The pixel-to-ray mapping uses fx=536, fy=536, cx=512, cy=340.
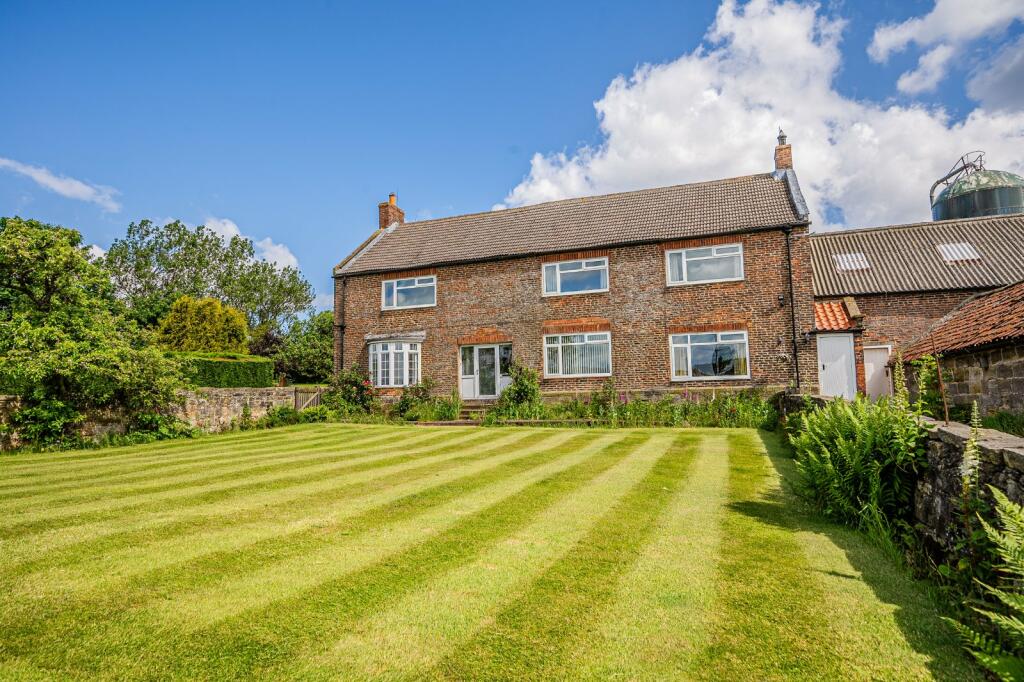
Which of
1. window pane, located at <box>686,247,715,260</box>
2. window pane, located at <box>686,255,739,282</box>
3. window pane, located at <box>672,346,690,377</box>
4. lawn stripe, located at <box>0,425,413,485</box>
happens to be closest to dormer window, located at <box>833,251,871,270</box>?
window pane, located at <box>686,255,739,282</box>

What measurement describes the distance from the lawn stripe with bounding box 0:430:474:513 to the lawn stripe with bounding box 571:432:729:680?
6.33m

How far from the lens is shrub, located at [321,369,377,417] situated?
20781 mm

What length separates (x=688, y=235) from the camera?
1888 centimetres


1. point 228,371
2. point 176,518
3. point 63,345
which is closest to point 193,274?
point 228,371

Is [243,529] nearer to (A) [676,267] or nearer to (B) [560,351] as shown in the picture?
(B) [560,351]

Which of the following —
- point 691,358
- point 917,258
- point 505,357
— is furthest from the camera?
point 917,258

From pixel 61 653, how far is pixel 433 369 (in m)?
18.7

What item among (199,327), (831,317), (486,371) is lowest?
(486,371)

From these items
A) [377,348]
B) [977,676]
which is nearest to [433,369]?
[377,348]

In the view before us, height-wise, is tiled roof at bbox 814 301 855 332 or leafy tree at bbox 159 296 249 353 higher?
leafy tree at bbox 159 296 249 353

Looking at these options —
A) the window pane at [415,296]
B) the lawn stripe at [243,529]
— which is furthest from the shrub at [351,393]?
the lawn stripe at [243,529]

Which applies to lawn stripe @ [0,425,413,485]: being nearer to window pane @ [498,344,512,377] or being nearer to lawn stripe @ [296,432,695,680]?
window pane @ [498,344,512,377]

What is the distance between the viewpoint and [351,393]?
69.6 feet

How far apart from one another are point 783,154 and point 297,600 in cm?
2287
